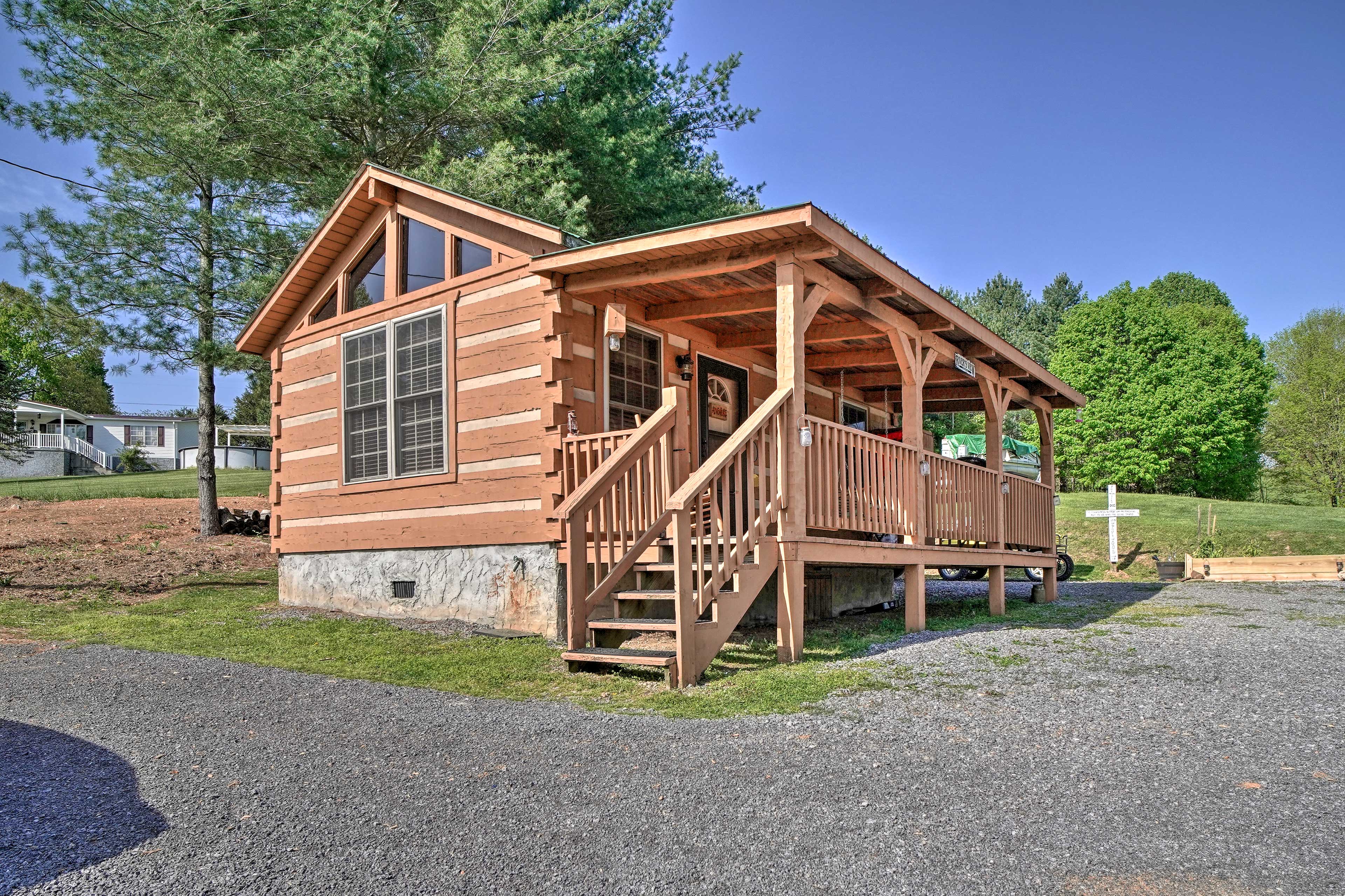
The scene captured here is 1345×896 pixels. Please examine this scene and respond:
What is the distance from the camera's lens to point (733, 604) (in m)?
6.63

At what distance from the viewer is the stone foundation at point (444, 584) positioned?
8719 millimetres

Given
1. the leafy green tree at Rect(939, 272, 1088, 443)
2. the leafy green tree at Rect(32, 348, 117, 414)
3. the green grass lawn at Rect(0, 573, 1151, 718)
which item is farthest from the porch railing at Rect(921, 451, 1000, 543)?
the leafy green tree at Rect(32, 348, 117, 414)

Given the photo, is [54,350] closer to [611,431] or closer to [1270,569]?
[611,431]

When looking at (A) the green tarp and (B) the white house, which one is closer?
(A) the green tarp

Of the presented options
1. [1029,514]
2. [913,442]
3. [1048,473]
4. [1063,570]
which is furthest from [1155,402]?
[913,442]

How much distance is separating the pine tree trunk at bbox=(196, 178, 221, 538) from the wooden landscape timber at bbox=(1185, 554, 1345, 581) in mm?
18170

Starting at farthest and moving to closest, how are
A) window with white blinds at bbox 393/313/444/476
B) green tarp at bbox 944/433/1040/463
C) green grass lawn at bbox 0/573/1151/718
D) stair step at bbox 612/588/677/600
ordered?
green tarp at bbox 944/433/1040/463, window with white blinds at bbox 393/313/444/476, stair step at bbox 612/588/677/600, green grass lawn at bbox 0/573/1151/718

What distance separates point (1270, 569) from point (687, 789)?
49.9 feet

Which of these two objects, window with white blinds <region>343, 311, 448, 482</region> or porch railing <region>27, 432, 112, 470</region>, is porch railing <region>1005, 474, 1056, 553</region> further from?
porch railing <region>27, 432, 112, 470</region>

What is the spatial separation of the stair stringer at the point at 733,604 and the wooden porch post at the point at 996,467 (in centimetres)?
488

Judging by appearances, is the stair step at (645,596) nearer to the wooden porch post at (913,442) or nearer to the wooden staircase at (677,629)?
the wooden staircase at (677,629)

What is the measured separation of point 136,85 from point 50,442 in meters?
32.0

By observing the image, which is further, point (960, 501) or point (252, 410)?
point (252, 410)

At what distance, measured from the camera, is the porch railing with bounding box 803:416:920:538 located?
300 inches
